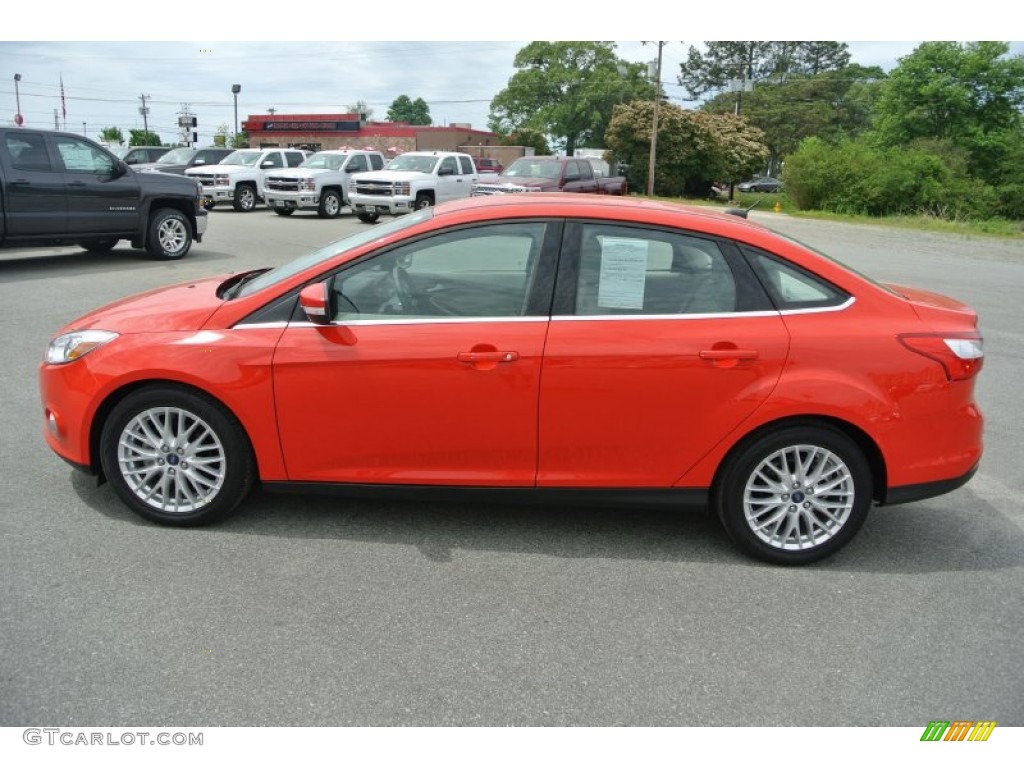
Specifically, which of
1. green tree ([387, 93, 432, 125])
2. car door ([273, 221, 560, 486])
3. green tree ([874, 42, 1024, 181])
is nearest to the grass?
green tree ([874, 42, 1024, 181])

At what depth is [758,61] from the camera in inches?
3748

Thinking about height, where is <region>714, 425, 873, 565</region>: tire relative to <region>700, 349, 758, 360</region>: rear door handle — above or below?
below

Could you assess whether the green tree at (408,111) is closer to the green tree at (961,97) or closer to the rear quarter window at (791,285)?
the green tree at (961,97)

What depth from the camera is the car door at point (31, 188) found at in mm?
11195

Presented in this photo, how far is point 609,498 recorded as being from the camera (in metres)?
4.00

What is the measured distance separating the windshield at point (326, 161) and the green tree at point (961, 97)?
3798 centimetres

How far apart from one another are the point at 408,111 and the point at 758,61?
72.0 meters

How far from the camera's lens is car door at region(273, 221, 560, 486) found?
3.86 m

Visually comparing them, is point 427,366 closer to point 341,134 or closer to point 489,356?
point 489,356

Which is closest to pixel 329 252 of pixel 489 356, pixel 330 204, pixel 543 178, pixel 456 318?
pixel 456 318

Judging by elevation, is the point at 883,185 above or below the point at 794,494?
above

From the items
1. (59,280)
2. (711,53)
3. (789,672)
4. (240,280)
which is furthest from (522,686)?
(711,53)

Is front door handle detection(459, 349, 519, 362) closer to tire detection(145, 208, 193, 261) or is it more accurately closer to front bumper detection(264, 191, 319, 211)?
tire detection(145, 208, 193, 261)

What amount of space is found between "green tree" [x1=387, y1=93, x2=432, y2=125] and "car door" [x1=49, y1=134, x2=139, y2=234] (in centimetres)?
13933
